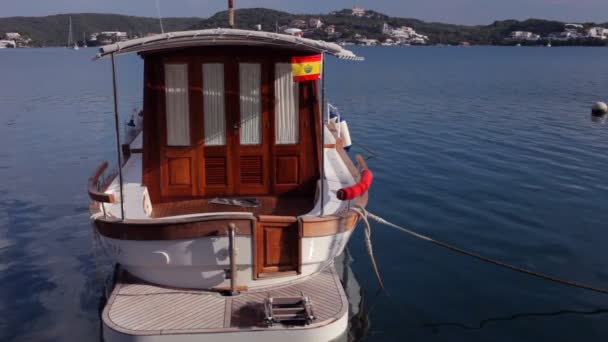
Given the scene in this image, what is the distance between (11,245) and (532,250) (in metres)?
10.3

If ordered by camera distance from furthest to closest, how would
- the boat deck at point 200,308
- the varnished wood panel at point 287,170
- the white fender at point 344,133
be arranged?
the white fender at point 344,133 → the varnished wood panel at point 287,170 → the boat deck at point 200,308

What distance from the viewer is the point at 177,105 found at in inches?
333

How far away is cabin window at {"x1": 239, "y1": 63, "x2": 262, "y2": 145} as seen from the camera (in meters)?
8.46

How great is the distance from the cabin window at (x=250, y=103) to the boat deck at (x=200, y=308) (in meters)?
2.38

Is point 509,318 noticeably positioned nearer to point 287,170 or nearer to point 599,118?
point 287,170

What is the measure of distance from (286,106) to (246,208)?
5.50 ft

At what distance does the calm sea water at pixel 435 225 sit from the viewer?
8477 mm

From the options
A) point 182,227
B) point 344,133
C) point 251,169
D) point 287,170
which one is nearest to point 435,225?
point 287,170

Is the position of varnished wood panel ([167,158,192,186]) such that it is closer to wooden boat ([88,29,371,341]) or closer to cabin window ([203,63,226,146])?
wooden boat ([88,29,371,341])

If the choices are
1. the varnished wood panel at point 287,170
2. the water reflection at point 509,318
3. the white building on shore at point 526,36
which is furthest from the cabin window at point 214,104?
the white building on shore at point 526,36

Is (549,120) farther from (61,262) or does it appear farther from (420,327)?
(61,262)

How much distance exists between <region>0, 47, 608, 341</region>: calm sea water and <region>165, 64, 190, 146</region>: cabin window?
300 centimetres

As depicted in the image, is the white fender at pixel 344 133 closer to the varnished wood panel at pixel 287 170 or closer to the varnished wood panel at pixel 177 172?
the varnished wood panel at pixel 287 170

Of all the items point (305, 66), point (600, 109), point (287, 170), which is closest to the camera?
point (305, 66)
